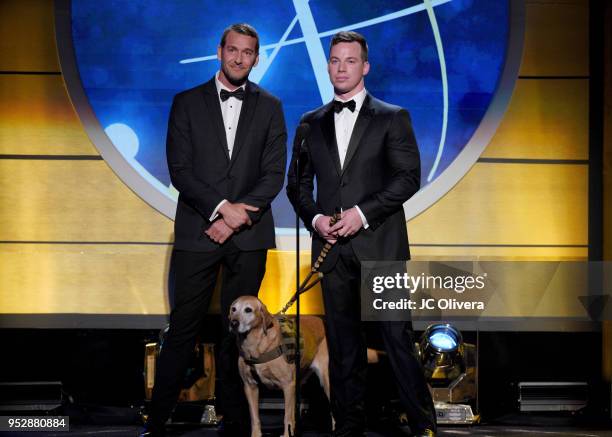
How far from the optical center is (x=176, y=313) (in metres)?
3.70

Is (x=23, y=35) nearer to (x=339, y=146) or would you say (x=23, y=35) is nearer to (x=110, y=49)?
(x=110, y=49)

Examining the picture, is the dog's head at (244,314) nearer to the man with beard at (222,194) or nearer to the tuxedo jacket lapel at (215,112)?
the man with beard at (222,194)

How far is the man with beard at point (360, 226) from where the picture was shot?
11.7ft

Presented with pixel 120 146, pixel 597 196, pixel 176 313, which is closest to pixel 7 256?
pixel 120 146

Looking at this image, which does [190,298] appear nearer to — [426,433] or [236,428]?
[236,428]

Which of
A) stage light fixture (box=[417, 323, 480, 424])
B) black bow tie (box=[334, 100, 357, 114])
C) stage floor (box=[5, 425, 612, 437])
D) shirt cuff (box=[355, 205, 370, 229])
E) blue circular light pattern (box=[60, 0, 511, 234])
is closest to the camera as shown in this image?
shirt cuff (box=[355, 205, 370, 229])

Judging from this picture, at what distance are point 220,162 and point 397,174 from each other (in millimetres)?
724

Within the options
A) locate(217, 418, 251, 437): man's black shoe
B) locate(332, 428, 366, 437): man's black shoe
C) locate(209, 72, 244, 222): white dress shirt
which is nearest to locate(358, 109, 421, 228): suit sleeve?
locate(209, 72, 244, 222): white dress shirt

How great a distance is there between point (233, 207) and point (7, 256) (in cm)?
166

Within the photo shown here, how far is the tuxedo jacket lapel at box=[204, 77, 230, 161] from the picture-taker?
375 centimetres

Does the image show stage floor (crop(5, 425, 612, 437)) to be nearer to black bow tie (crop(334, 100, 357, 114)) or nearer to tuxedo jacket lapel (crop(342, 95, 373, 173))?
tuxedo jacket lapel (crop(342, 95, 373, 173))

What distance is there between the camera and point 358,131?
11.9 ft

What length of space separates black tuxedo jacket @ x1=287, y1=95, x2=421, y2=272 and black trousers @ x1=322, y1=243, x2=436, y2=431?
7 centimetres

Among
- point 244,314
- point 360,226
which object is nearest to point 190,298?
point 244,314
